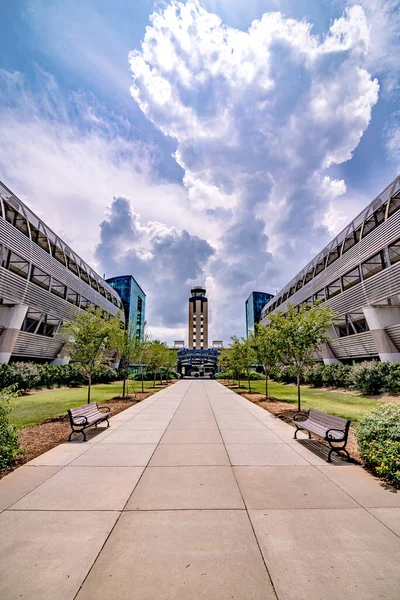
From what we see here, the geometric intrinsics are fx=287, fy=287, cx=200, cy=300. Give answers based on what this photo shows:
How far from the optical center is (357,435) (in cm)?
622

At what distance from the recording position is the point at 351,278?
3209cm

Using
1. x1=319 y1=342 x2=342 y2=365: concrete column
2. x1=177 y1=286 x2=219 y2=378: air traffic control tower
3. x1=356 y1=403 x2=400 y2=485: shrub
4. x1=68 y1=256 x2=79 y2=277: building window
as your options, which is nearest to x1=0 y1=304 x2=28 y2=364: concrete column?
x1=68 y1=256 x2=79 y2=277: building window

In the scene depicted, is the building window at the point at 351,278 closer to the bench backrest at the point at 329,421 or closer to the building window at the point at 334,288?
the building window at the point at 334,288

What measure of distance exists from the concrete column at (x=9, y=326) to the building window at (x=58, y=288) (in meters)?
7.60

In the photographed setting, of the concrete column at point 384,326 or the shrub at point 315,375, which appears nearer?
the concrete column at point 384,326

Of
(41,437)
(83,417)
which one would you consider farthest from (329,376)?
(41,437)

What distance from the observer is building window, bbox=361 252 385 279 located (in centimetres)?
2586

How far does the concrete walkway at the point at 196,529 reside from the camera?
107 inches

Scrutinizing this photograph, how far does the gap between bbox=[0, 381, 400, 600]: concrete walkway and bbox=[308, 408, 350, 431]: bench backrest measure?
96 cm

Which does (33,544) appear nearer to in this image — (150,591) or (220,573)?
(150,591)

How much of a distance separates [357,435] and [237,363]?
68.6ft

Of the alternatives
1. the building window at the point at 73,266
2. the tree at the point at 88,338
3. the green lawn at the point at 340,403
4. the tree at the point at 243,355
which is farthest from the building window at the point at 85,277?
the green lawn at the point at 340,403

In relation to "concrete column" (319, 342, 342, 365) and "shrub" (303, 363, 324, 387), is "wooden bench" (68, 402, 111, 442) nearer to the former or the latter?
"shrub" (303, 363, 324, 387)

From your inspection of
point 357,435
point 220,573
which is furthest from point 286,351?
point 220,573
